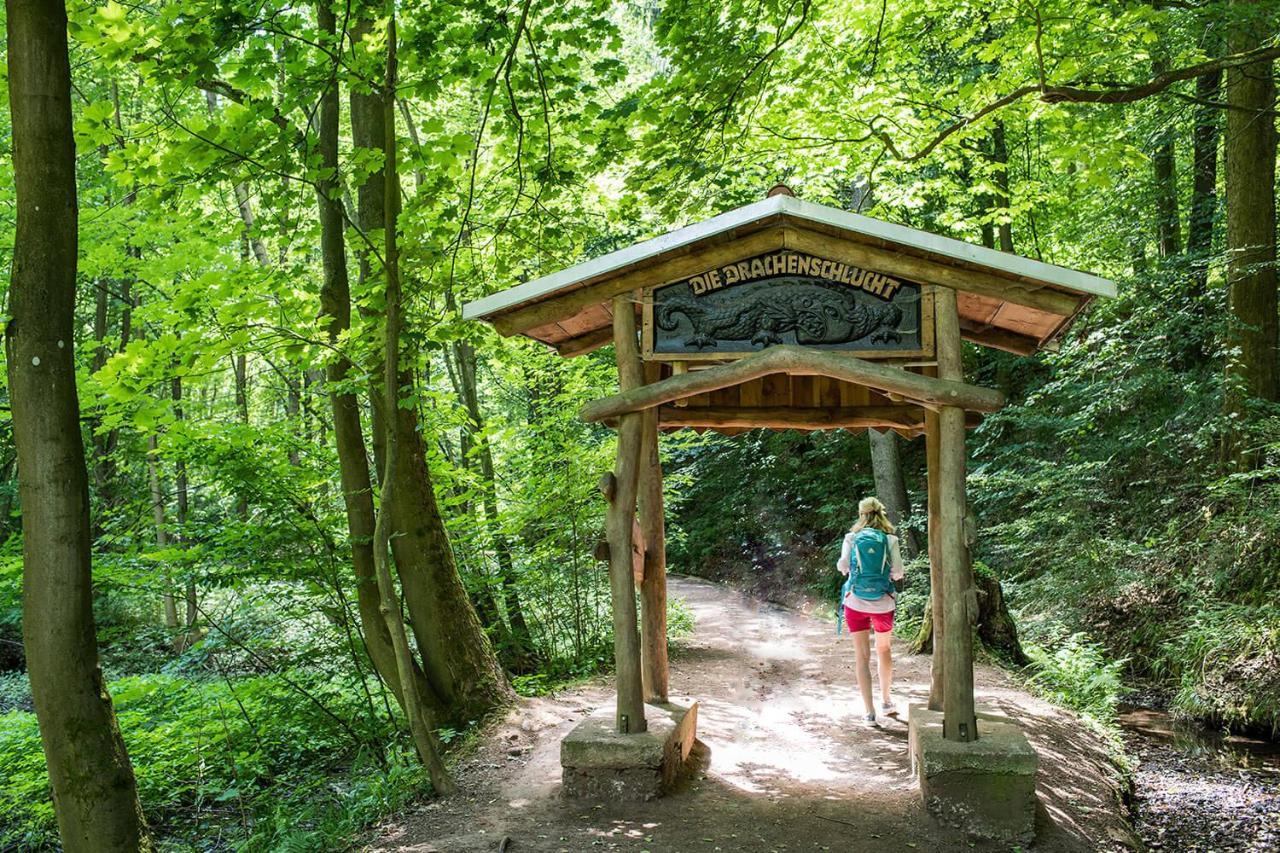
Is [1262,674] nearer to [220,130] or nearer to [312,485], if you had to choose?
[312,485]

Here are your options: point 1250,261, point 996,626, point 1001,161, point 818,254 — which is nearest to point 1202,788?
point 996,626

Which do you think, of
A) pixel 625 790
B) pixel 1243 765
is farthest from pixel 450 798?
pixel 1243 765

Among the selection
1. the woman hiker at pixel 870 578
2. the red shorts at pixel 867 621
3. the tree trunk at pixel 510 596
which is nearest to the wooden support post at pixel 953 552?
the woman hiker at pixel 870 578

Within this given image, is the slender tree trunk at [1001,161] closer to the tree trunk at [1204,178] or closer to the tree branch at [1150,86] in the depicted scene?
the tree trunk at [1204,178]

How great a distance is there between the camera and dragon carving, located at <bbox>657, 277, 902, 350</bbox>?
5.88 m

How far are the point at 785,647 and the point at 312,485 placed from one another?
252 inches

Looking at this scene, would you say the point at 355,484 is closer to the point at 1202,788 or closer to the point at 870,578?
the point at 870,578

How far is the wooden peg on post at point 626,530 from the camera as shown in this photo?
19.4 feet

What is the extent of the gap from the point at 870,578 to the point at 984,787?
216cm

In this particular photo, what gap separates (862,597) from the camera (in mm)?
7207

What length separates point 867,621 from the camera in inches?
287

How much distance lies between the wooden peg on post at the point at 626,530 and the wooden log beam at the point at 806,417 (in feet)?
5.01

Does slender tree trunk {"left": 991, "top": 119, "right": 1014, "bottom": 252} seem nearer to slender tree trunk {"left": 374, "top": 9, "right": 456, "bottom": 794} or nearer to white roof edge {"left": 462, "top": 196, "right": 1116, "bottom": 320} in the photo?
white roof edge {"left": 462, "top": 196, "right": 1116, "bottom": 320}

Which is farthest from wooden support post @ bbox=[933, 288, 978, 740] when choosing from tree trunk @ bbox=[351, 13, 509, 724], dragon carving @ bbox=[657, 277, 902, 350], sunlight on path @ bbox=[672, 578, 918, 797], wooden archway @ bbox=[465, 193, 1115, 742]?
tree trunk @ bbox=[351, 13, 509, 724]
